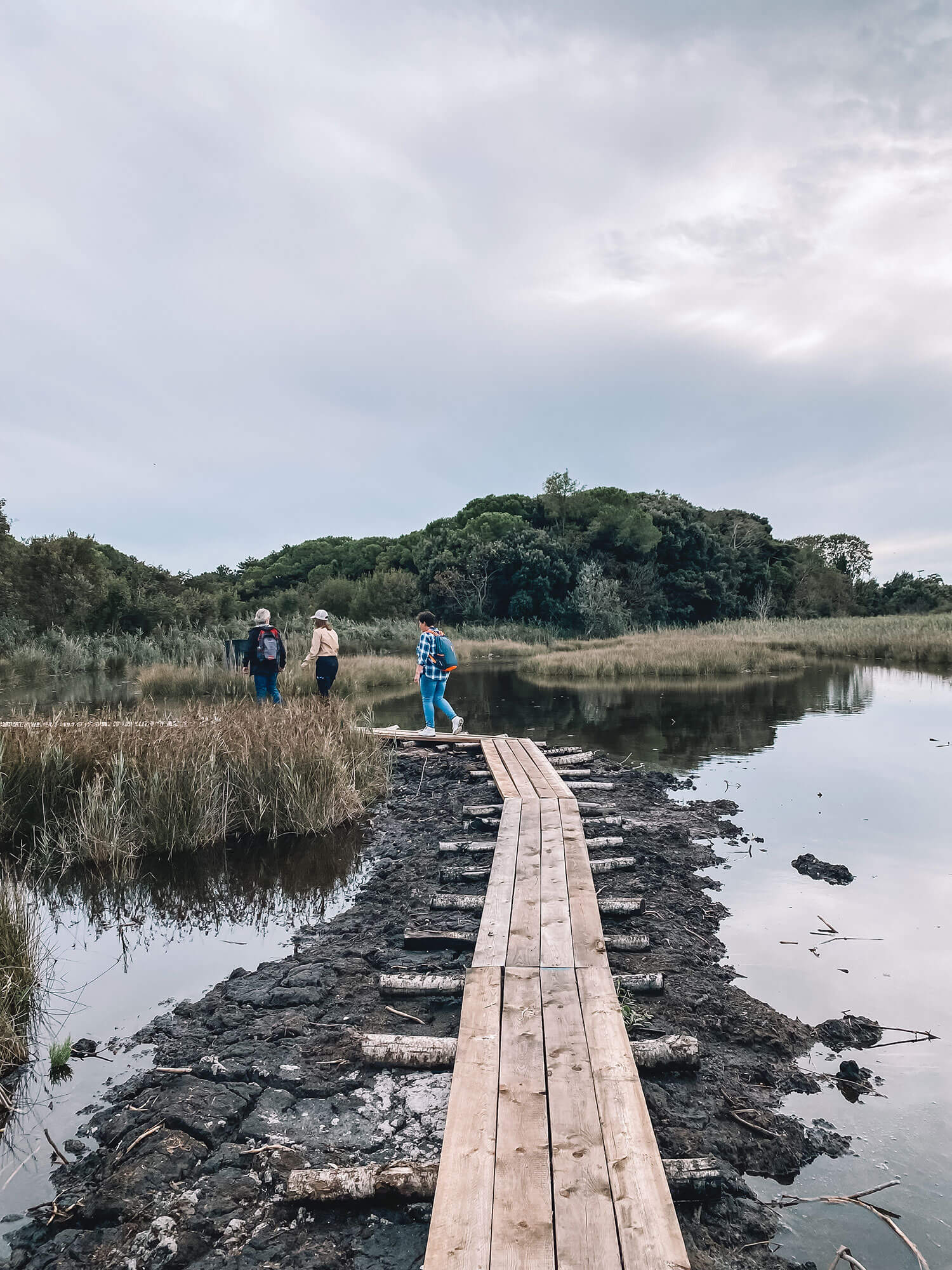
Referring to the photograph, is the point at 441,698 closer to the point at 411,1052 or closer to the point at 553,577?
the point at 411,1052

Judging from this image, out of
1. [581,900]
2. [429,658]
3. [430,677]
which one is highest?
[429,658]

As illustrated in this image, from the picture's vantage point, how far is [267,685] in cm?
1110

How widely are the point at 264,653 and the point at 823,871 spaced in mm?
7432

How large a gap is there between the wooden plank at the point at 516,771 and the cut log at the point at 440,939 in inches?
104

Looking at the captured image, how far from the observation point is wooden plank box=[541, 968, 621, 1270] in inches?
76.4

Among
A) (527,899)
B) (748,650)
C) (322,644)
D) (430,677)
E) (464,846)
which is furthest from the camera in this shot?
(748,650)

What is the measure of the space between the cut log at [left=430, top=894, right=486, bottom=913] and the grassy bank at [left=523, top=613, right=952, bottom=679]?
17422 millimetres

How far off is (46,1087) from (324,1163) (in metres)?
1.52

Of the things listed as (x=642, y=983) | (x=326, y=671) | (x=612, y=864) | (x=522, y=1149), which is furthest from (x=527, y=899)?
(x=326, y=671)

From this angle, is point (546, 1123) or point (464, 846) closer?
point (546, 1123)

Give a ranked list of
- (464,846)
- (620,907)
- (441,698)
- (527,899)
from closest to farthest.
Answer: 1. (527,899)
2. (620,907)
3. (464,846)
4. (441,698)

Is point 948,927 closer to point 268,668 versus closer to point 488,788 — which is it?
point 488,788

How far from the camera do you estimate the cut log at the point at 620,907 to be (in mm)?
4801

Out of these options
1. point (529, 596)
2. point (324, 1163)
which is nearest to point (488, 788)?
point (324, 1163)
